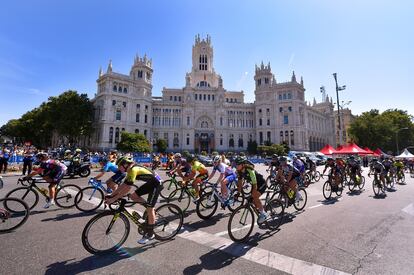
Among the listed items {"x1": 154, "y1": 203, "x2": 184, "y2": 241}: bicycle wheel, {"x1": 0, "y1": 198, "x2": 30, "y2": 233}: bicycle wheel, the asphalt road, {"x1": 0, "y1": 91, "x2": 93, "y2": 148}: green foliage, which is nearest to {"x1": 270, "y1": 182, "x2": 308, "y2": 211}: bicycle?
the asphalt road

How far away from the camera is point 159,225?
518 cm

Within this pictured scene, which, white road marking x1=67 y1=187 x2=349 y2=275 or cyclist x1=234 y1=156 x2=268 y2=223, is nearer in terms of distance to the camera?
white road marking x1=67 y1=187 x2=349 y2=275

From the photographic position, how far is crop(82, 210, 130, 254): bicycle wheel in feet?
14.2

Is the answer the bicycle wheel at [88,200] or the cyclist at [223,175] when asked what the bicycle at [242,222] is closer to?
the cyclist at [223,175]

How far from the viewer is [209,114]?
240 ft

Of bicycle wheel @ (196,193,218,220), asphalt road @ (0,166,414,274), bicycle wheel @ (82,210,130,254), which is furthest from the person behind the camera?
bicycle wheel @ (196,193,218,220)

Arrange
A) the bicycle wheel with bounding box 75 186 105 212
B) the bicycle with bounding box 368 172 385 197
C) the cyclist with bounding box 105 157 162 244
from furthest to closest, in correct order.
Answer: the bicycle with bounding box 368 172 385 197 < the bicycle wheel with bounding box 75 186 105 212 < the cyclist with bounding box 105 157 162 244

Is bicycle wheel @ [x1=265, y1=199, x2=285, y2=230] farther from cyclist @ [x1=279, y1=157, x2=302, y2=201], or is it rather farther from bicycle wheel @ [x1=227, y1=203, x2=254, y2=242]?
cyclist @ [x1=279, y1=157, x2=302, y2=201]

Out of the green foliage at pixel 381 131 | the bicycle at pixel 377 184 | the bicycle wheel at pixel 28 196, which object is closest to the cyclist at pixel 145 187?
the bicycle wheel at pixel 28 196

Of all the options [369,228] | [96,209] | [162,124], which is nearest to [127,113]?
[162,124]

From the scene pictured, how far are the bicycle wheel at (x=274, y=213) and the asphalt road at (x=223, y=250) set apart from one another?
0.70 ft

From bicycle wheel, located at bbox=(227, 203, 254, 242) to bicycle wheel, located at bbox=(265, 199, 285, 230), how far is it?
0.98 metres

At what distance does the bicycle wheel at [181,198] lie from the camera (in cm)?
841

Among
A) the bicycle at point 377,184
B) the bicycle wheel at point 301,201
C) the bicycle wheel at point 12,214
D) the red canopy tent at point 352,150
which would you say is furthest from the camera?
the red canopy tent at point 352,150
